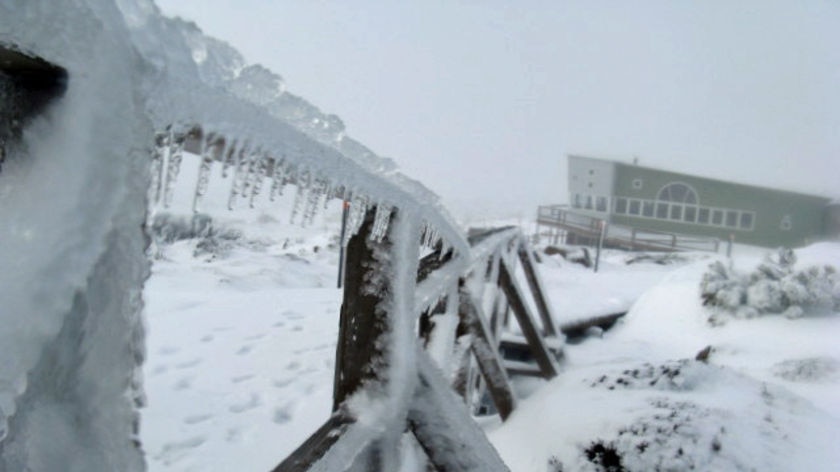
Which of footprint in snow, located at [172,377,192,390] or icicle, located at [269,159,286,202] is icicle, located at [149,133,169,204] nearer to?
icicle, located at [269,159,286,202]

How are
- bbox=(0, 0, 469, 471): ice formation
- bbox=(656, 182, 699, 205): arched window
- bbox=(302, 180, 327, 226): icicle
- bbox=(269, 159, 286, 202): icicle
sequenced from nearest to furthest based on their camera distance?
bbox=(0, 0, 469, 471): ice formation, bbox=(269, 159, 286, 202): icicle, bbox=(302, 180, 327, 226): icicle, bbox=(656, 182, 699, 205): arched window

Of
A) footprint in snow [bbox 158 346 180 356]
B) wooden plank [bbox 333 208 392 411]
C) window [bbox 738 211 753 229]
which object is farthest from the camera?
window [bbox 738 211 753 229]

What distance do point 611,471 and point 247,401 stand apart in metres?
2.34

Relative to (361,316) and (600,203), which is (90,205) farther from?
(600,203)

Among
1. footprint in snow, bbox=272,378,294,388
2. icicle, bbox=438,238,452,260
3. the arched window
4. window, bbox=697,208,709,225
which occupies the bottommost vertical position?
footprint in snow, bbox=272,378,294,388

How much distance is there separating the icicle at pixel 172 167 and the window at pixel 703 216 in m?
27.3

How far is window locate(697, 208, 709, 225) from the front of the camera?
24500 millimetres

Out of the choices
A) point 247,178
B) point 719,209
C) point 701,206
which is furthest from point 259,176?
point 719,209

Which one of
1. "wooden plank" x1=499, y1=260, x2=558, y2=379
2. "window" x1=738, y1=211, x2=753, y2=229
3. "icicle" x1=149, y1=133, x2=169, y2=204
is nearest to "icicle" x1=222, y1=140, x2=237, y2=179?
"icicle" x1=149, y1=133, x2=169, y2=204

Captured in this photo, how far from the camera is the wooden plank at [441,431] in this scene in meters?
1.40

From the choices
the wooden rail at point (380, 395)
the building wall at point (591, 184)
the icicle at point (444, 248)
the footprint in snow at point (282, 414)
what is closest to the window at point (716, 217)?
the building wall at point (591, 184)

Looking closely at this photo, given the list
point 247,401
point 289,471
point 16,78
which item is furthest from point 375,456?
point 247,401

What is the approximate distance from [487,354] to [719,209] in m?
25.2

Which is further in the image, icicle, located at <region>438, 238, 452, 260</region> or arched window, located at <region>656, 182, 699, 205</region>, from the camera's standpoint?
arched window, located at <region>656, 182, 699, 205</region>
